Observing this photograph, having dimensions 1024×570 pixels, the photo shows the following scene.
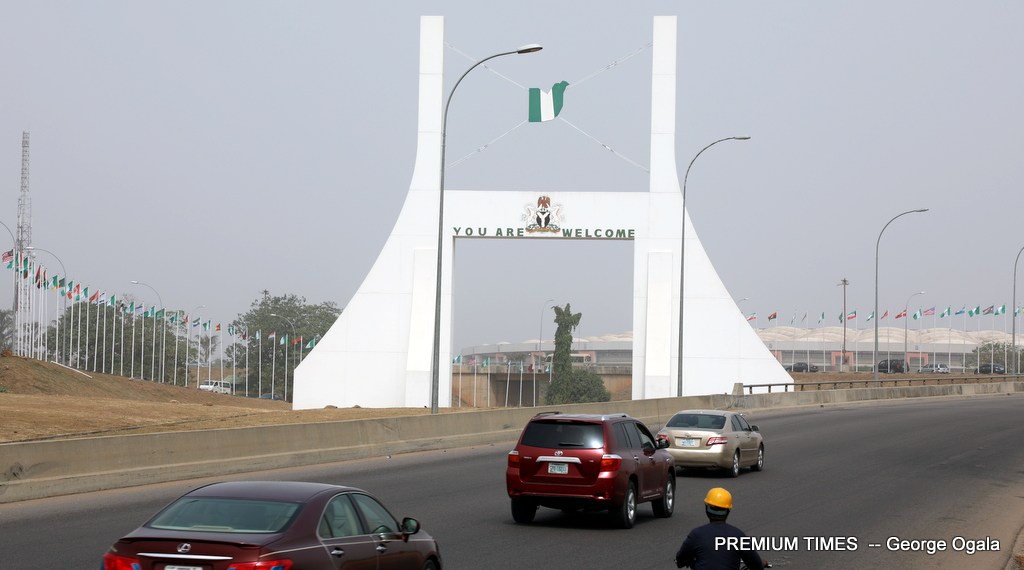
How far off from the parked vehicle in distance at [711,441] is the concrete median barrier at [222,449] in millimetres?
7192

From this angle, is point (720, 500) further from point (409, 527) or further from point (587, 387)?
point (587, 387)

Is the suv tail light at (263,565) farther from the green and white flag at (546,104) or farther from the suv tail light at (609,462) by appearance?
the green and white flag at (546,104)

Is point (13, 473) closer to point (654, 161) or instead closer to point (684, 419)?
point (684, 419)

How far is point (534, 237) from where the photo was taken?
5294 centimetres

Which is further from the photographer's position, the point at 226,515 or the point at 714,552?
the point at 226,515

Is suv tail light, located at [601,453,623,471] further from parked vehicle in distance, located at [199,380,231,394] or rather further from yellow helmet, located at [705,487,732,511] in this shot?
parked vehicle in distance, located at [199,380,231,394]

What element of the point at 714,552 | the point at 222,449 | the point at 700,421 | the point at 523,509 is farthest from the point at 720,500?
the point at 700,421

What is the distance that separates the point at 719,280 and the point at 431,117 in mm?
15540

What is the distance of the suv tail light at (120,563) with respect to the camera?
24.1ft

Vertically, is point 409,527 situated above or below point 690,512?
above

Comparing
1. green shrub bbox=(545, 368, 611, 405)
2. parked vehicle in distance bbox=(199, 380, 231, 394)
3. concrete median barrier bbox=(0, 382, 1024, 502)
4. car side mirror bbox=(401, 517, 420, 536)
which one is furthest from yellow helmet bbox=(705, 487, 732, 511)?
green shrub bbox=(545, 368, 611, 405)

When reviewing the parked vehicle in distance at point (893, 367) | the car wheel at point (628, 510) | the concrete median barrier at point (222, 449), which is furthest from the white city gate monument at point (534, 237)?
the parked vehicle in distance at point (893, 367)

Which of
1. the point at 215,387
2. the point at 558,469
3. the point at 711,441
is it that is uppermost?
the point at 558,469

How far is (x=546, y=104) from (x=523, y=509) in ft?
127
